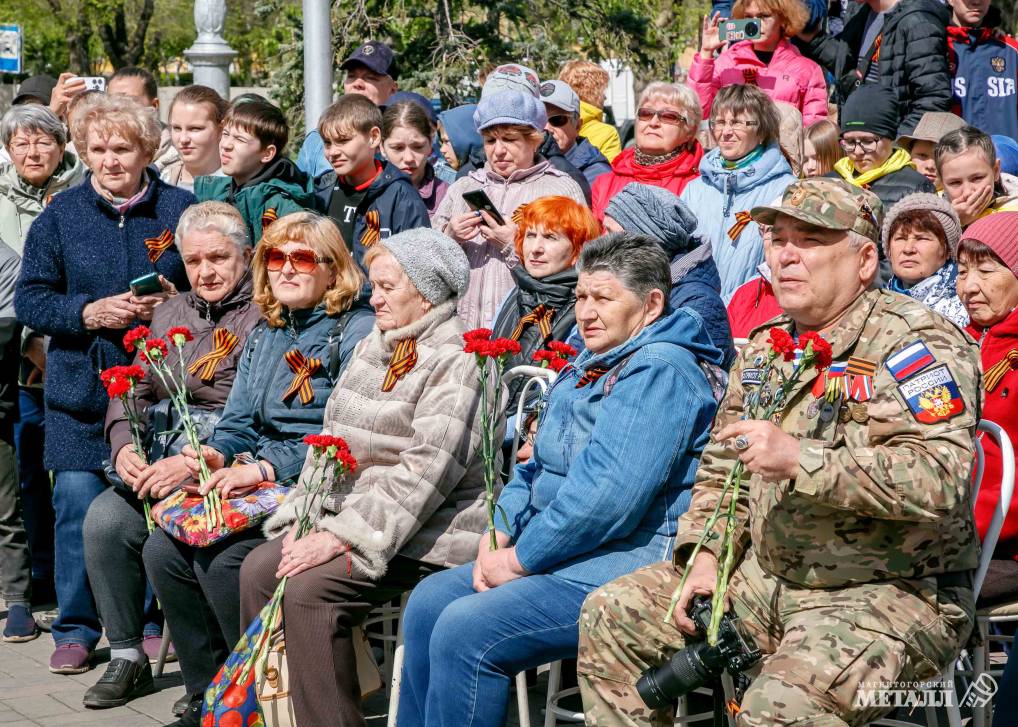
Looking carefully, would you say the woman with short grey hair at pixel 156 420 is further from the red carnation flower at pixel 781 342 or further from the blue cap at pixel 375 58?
the blue cap at pixel 375 58

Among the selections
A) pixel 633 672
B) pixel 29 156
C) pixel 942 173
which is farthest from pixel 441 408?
pixel 29 156

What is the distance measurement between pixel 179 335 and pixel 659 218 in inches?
72.6

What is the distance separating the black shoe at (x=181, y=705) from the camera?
4938 mm

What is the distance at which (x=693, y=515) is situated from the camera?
371cm

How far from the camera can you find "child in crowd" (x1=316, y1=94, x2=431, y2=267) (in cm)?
634

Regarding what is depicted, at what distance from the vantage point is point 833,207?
3.47 metres

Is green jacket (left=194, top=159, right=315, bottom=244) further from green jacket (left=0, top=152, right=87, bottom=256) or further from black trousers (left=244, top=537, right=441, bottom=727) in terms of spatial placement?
black trousers (left=244, top=537, right=441, bottom=727)

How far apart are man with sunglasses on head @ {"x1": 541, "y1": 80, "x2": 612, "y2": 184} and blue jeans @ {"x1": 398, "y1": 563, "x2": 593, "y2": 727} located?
12.5ft

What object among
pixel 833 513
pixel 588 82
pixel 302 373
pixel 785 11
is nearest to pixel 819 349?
pixel 833 513

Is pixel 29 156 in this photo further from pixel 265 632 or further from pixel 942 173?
pixel 942 173

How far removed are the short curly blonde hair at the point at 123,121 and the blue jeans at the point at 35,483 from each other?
1.37m

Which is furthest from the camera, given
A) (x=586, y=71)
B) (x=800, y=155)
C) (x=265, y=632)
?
(x=586, y=71)

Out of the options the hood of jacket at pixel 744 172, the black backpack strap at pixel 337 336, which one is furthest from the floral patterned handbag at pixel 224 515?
the hood of jacket at pixel 744 172

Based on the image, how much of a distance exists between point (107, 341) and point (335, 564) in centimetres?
193
